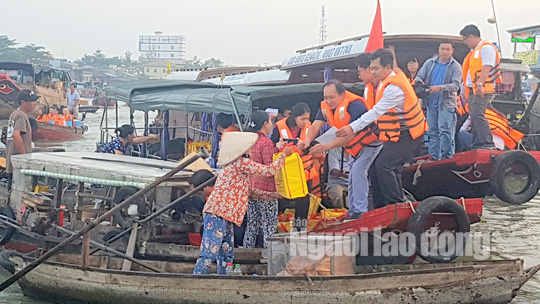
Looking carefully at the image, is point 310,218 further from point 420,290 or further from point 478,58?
point 478,58

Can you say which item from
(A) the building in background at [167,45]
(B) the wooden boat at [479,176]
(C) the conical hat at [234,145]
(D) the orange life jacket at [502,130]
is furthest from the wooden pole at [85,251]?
(A) the building in background at [167,45]

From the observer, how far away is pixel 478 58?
6.84 metres

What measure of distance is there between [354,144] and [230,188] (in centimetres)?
120

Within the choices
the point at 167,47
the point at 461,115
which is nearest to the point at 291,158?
the point at 461,115

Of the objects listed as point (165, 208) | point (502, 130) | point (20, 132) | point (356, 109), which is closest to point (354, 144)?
point (356, 109)

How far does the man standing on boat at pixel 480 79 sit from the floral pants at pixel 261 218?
2566 millimetres

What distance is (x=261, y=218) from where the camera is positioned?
5.79 m

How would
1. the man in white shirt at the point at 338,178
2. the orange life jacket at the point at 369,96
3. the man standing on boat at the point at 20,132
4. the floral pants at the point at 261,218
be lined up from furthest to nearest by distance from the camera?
the man standing on boat at the point at 20,132 → the man in white shirt at the point at 338,178 → the orange life jacket at the point at 369,96 → the floral pants at the point at 261,218

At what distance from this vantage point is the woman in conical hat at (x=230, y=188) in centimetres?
511

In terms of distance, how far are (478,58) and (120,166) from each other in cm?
388

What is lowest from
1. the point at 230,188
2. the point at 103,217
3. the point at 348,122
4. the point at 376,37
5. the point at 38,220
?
the point at 38,220

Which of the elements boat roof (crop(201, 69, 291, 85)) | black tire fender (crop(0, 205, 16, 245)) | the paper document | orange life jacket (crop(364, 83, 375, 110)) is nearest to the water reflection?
orange life jacket (crop(364, 83, 375, 110))

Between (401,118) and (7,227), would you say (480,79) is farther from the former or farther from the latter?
(7,227)

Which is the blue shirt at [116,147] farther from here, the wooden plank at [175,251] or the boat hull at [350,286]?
the boat hull at [350,286]
